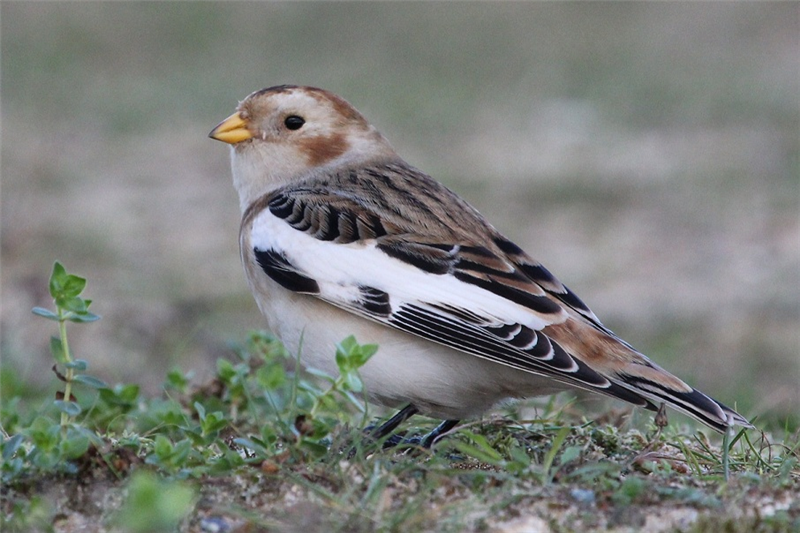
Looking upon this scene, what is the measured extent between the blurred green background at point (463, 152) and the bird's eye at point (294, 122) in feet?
5.53

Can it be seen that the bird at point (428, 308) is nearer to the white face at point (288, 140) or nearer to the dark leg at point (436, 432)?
the dark leg at point (436, 432)

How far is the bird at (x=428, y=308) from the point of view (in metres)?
4.02

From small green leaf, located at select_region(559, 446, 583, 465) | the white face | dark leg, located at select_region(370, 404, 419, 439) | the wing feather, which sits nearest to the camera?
small green leaf, located at select_region(559, 446, 583, 465)

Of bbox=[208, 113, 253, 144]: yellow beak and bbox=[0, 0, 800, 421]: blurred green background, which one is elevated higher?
bbox=[0, 0, 800, 421]: blurred green background

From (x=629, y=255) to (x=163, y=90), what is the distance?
6.85 metres

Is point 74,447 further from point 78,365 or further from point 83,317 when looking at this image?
A: point 83,317

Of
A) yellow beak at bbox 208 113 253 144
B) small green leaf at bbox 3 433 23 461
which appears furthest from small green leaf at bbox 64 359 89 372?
yellow beak at bbox 208 113 253 144

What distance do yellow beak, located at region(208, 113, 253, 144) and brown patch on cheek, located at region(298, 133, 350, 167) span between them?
0.24m

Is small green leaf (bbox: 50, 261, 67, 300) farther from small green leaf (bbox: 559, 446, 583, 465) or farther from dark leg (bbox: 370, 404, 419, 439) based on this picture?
small green leaf (bbox: 559, 446, 583, 465)

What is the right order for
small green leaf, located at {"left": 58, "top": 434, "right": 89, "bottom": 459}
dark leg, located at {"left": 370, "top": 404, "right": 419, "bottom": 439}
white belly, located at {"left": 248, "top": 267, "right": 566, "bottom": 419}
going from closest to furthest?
small green leaf, located at {"left": 58, "top": 434, "right": 89, "bottom": 459}
white belly, located at {"left": 248, "top": 267, "right": 566, "bottom": 419}
dark leg, located at {"left": 370, "top": 404, "right": 419, "bottom": 439}

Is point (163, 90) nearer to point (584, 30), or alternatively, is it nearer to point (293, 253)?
point (584, 30)

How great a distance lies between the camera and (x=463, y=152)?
11.8m

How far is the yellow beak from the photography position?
5297mm

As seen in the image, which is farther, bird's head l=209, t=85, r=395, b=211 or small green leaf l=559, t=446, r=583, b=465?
bird's head l=209, t=85, r=395, b=211
